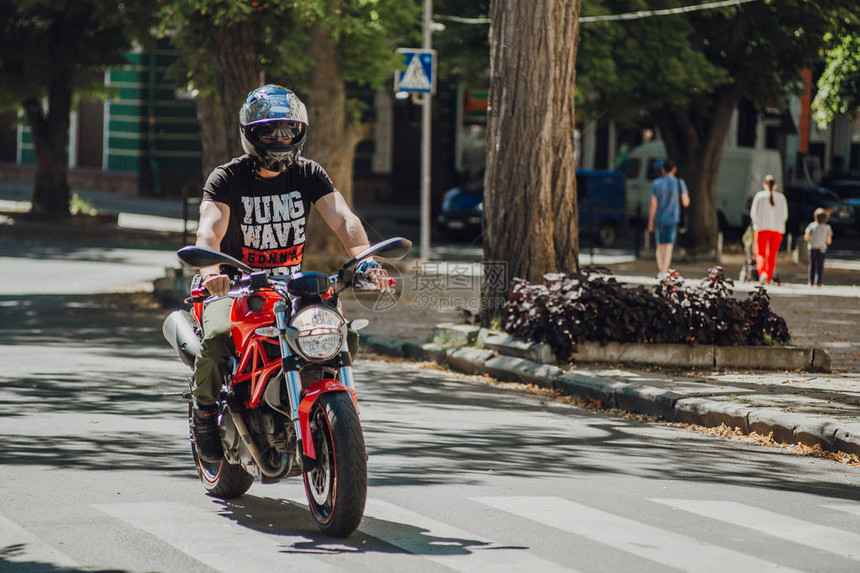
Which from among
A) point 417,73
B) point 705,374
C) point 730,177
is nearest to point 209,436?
point 705,374

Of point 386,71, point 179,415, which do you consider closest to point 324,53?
point 386,71

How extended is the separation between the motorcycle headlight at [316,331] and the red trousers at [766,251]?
1614cm

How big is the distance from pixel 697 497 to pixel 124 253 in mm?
19076

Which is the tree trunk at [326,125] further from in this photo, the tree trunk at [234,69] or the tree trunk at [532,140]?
the tree trunk at [532,140]

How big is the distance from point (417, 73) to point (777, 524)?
42.2 ft

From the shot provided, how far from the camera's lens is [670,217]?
2011 centimetres

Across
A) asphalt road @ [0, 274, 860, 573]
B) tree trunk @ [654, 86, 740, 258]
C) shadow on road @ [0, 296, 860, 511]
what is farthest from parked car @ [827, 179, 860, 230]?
asphalt road @ [0, 274, 860, 573]

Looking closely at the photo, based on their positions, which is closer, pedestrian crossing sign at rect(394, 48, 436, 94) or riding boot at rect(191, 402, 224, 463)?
riding boot at rect(191, 402, 224, 463)

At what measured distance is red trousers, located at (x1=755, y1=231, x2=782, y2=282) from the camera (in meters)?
20.8

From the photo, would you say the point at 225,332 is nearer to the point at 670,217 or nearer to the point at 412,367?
the point at 412,367

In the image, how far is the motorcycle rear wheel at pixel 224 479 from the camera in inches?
256

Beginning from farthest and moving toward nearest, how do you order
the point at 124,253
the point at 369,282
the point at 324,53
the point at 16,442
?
the point at 124,253
the point at 324,53
the point at 16,442
the point at 369,282

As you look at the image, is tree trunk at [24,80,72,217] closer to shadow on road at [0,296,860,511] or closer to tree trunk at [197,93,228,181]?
tree trunk at [197,93,228,181]

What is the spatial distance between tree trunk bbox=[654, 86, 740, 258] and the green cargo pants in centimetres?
2134
